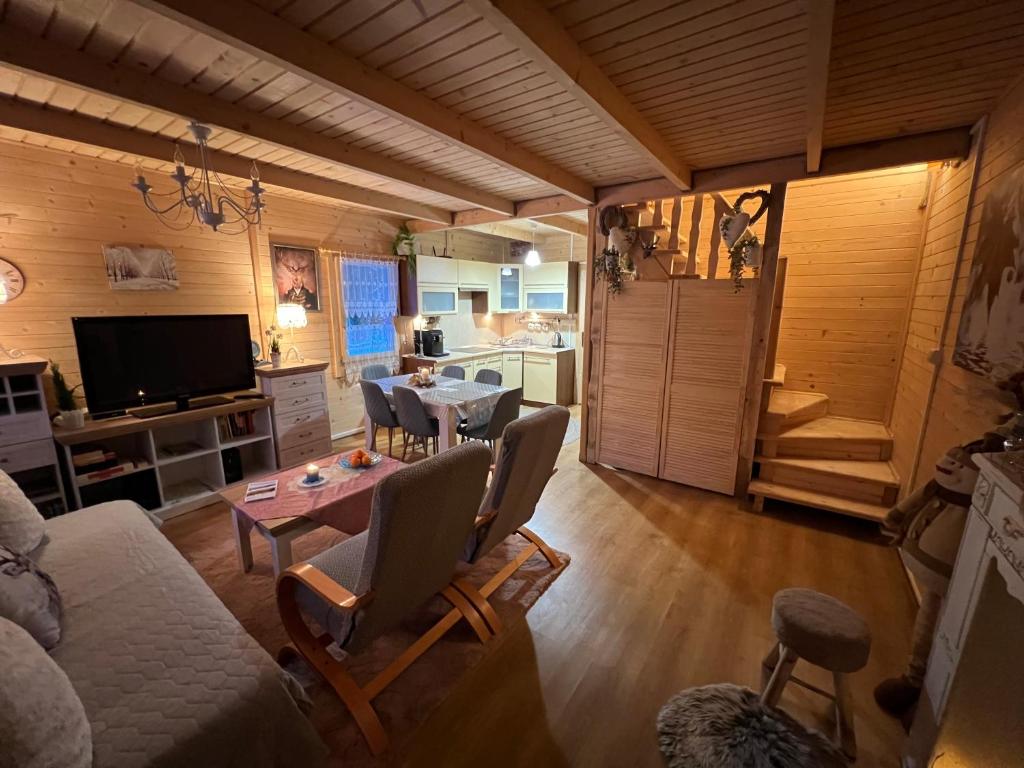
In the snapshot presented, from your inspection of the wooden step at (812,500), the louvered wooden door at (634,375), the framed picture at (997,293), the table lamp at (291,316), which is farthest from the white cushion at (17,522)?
the wooden step at (812,500)

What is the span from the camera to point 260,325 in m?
3.97

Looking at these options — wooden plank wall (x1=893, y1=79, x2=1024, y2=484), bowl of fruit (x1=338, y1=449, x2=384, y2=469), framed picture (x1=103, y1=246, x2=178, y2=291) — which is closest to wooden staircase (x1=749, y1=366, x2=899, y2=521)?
wooden plank wall (x1=893, y1=79, x2=1024, y2=484)

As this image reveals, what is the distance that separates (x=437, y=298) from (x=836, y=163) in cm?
421

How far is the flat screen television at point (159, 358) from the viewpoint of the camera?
9.14 feet

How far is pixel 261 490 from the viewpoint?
2.35m

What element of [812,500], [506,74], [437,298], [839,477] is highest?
[506,74]

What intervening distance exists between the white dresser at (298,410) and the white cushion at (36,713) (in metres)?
2.72

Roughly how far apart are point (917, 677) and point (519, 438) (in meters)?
1.77

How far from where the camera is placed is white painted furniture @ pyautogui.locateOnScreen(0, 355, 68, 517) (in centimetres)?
238

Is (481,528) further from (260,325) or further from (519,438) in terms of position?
(260,325)

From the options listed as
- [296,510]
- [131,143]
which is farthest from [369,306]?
[296,510]

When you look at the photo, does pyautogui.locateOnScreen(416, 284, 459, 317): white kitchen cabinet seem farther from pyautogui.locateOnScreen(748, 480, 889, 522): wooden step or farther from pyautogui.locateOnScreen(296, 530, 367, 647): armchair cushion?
pyautogui.locateOnScreen(748, 480, 889, 522): wooden step

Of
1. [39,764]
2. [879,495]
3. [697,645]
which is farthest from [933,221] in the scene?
[39,764]

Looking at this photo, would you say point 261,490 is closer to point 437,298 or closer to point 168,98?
point 168,98
